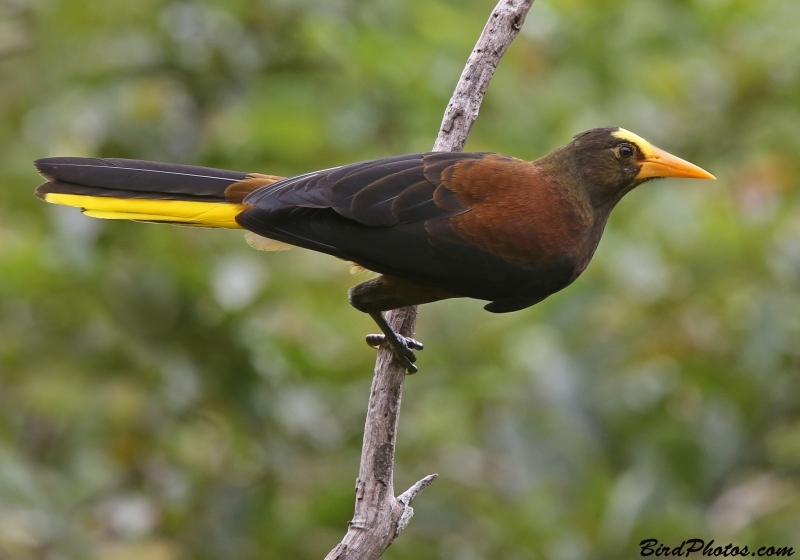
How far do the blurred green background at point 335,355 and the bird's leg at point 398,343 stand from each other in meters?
0.40

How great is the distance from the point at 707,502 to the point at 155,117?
2.84 m

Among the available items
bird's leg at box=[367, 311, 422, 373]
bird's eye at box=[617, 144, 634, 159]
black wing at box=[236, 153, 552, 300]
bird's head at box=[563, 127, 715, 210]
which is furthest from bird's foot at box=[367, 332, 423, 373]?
bird's eye at box=[617, 144, 634, 159]

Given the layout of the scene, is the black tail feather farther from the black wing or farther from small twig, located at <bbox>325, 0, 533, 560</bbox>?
small twig, located at <bbox>325, 0, 533, 560</bbox>

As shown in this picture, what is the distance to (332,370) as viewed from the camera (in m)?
3.75

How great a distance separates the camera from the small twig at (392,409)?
283cm

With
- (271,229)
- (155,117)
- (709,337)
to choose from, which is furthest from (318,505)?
(155,117)

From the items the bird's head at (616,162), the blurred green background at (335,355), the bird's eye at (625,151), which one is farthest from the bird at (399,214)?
the blurred green background at (335,355)

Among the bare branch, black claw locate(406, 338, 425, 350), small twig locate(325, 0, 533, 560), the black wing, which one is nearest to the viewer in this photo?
small twig locate(325, 0, 533, 560)

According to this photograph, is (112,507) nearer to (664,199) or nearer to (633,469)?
(633,469)

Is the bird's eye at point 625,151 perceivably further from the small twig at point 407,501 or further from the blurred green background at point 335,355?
the small twig at point 407,501

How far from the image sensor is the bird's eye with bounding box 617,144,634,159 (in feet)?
11.3

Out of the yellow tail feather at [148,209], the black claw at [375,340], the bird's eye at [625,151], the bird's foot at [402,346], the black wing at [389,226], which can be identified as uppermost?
the bird's eye at [625,151]

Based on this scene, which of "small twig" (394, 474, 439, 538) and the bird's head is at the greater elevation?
the bird's head

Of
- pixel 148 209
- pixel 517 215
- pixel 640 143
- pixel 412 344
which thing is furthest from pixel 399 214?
pixel 640 143
